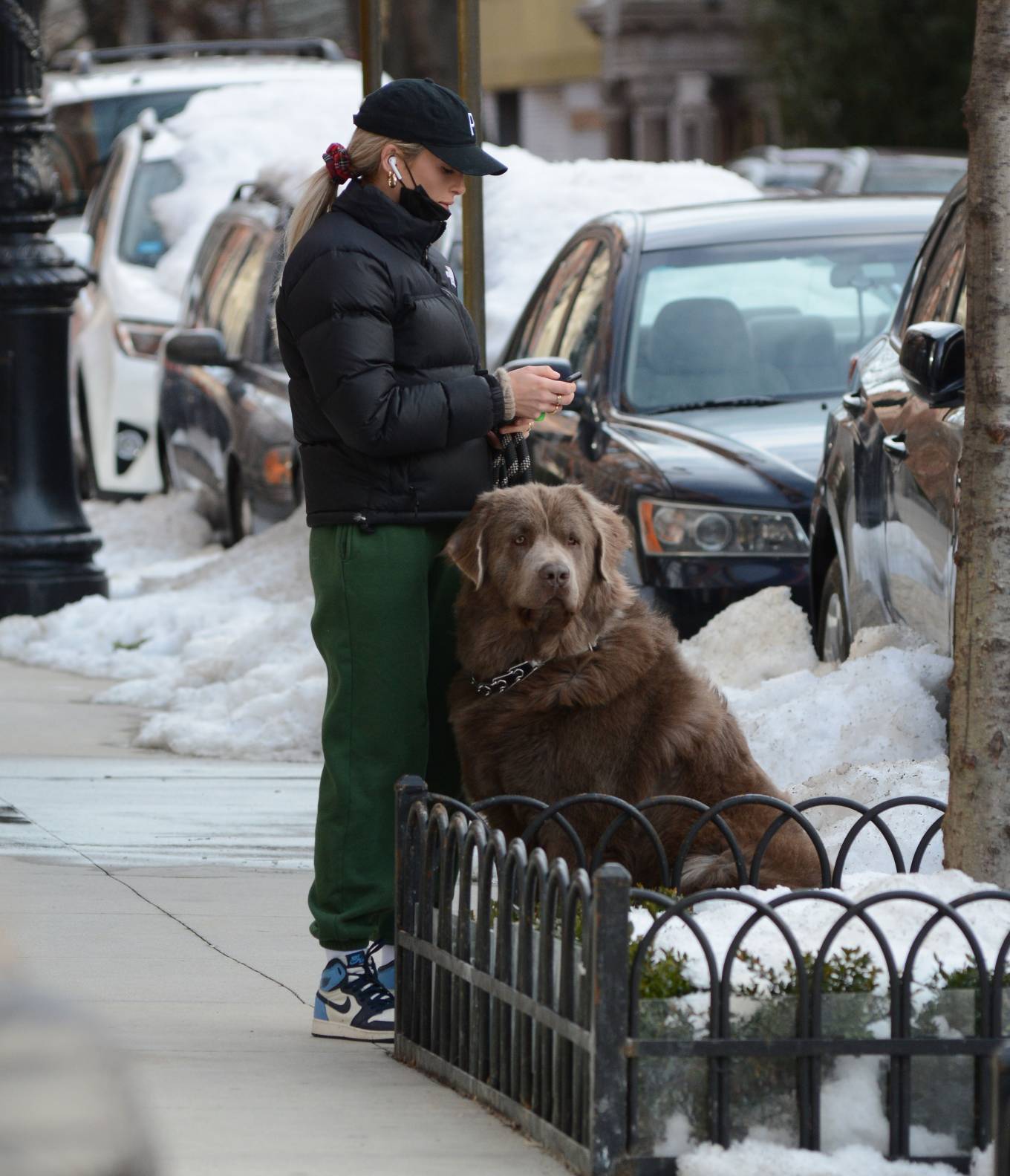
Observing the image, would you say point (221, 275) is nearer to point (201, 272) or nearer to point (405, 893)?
point (201, 272)

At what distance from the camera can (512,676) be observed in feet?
16.6

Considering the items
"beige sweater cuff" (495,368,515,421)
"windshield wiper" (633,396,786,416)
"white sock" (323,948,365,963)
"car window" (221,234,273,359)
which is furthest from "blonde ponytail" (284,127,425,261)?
"car window" (221,234,273,359)

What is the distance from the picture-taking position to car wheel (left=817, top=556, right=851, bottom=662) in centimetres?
832

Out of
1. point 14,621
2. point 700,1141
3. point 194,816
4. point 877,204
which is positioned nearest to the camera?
point 700,1141

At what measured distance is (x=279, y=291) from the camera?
5.14m

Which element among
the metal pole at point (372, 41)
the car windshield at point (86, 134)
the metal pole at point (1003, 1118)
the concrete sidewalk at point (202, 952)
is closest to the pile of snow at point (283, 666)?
the concrete sidewalk at point (202, 952)

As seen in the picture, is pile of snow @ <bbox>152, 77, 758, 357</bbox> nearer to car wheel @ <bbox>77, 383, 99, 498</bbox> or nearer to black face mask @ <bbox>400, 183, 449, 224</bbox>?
car wheel @ <bbox>77, 383, 99, 498</bbox>

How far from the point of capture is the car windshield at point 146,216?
61.7 ft

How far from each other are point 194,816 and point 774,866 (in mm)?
3199

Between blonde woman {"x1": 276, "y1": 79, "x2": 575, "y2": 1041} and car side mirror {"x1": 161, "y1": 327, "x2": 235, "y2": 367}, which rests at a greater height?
blonde woman {"x1": 276, "y1": 79, "x2": 575, "y2": 1041}

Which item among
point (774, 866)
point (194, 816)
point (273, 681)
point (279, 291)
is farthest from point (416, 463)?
point (273, 681)

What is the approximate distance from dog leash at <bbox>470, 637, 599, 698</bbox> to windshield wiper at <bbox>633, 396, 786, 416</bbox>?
4.67 m

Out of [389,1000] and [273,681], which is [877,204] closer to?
[273,681]

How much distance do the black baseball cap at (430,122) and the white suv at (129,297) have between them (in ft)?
35.4
